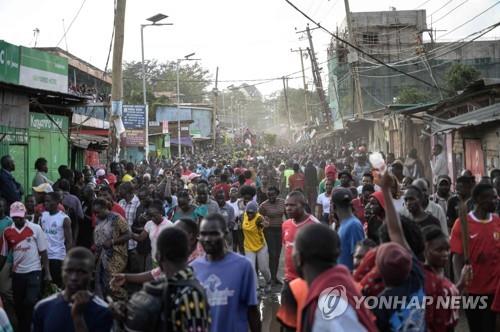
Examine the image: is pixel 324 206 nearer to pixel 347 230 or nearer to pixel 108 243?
pixel 108 243

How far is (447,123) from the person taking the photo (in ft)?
49.3

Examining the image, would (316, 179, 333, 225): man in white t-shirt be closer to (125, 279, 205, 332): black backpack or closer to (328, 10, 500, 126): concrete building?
(125, 279, 205, 332): black backpack

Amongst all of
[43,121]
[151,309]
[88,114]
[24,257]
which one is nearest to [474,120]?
[24,257]

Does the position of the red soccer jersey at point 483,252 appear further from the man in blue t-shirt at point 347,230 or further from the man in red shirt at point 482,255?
the man in blue t-shirt at point 347,230

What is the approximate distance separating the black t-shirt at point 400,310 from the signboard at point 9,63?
11314 millimetres

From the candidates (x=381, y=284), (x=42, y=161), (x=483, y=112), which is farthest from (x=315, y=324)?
(x=483, y=112)

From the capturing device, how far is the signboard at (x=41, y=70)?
47.5 feet

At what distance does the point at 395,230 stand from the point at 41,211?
6451 millimetres

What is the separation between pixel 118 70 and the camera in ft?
48.2

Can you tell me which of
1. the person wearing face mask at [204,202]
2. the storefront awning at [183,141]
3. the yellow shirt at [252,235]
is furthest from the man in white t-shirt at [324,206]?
the storefront awning at [183,141]

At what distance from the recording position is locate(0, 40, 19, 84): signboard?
43.3ft

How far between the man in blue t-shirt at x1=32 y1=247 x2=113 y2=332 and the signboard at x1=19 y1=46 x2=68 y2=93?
37.5 feet

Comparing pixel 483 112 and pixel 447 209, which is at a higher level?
pixel 483 112

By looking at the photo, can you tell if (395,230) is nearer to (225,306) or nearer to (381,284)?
(381,284)
